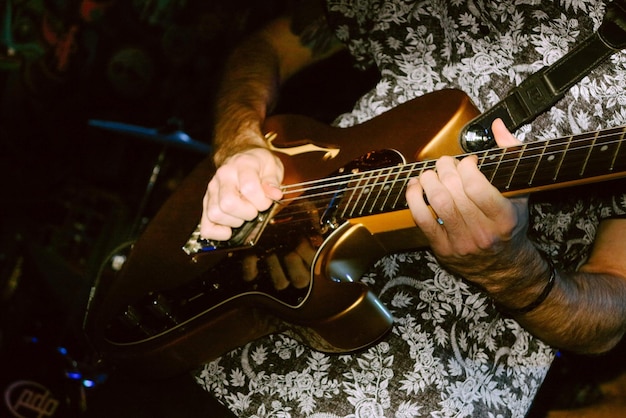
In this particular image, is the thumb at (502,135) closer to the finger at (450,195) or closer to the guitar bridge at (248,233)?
Result: the finger at (450,195)

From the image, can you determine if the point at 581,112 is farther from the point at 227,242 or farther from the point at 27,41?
the point at 27,41

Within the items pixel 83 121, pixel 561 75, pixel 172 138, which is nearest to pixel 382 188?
pixel 561 75

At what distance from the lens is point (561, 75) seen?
1075 mm

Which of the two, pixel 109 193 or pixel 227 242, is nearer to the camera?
pixel 227 242

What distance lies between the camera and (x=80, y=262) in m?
3.79

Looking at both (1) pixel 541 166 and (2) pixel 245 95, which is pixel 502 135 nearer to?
(1) pixel 541 166

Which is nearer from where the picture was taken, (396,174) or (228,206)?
(396,174)

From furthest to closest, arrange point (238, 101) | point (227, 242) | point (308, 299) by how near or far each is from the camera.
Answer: point (238, 101)
point (227, 242)
point (308, 299)

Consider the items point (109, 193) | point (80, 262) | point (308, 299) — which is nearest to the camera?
point (308, 299)

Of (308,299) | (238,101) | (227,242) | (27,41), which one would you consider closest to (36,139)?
(27,41)

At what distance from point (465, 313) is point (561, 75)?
0.63 metres

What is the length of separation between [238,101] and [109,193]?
3.13 meters

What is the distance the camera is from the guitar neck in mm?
836

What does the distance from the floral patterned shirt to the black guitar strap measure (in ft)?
0.13
